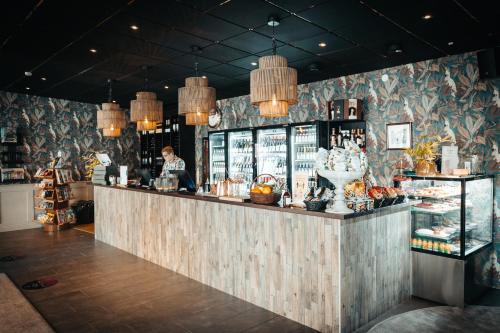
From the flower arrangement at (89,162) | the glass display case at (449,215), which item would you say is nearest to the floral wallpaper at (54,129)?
the flower arrangement at (89,162)

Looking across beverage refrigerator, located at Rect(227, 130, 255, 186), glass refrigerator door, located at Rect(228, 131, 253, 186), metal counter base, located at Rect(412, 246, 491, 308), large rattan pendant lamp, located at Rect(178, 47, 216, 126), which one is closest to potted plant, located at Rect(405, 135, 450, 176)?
metal counter base, located at Rect(412, 246, 491, 308)

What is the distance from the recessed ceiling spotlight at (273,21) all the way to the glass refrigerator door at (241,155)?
12.4 feet

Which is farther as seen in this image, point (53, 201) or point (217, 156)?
point (217, 156)

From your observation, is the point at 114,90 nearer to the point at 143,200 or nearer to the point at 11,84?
the point at 11,84

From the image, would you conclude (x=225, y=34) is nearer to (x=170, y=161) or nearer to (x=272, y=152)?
A: (x=170, y=161)

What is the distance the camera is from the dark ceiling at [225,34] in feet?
11.4

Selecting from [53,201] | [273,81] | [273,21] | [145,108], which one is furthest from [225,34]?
[53,201]

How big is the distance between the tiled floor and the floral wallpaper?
11.4ft

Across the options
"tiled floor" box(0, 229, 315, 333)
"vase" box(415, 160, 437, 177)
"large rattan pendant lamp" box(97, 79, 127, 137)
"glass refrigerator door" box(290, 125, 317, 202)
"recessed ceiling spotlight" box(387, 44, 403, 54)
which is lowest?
"tiled floor" box(0, 229, 315, 333)

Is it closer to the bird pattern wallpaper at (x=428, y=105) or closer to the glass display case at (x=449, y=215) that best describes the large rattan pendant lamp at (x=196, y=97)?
the glass display case at (x=449, y=215)

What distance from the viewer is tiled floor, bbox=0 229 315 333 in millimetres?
3059

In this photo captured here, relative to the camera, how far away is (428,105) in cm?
515

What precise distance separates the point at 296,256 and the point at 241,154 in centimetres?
476

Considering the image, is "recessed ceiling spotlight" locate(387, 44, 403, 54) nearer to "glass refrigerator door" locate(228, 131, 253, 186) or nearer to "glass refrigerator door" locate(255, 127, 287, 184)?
"glass refrigerator door" locate(255, 127, 287, 184)
